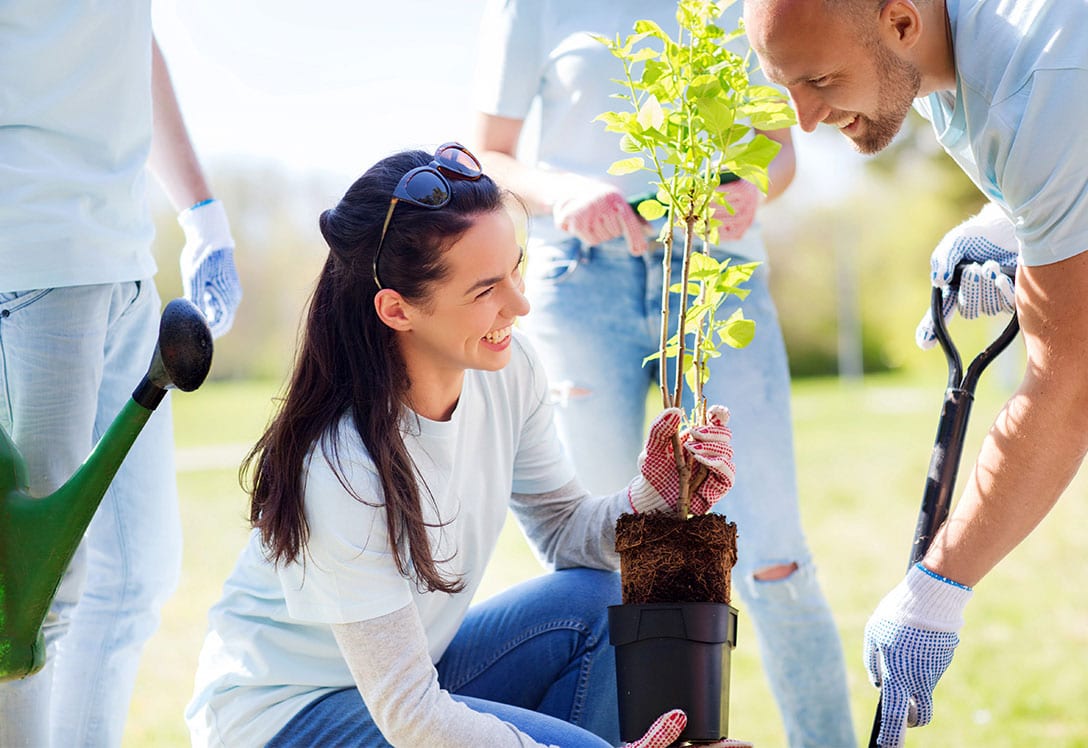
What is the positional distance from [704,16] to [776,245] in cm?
2399

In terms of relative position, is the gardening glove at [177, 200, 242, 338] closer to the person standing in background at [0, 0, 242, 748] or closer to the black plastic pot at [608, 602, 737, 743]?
the person standing in background at [0, 0, 242, 748]

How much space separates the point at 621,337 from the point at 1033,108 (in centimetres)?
92

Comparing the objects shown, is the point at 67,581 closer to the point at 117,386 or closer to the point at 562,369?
the point at 117,386

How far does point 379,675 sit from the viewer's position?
5.16 ft

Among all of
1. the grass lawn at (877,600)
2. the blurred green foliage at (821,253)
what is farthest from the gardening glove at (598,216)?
the blurred green foliage at (821,253)

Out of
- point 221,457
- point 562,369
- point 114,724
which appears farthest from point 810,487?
point 221,457

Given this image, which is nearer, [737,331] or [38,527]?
[38,527]

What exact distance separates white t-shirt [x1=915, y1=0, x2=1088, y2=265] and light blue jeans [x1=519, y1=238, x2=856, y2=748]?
667 millimetres

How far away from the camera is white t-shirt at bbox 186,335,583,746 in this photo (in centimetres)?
161

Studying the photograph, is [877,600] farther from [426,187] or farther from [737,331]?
[426,187]

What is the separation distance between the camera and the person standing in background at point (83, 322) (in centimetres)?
178

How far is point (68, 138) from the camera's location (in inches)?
72.2

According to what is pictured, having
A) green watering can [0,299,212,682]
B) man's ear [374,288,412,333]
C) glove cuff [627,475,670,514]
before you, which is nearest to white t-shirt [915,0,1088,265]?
glove cuff [627,475,670,514]

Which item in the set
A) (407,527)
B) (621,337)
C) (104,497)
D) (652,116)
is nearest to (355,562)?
(407,527)
